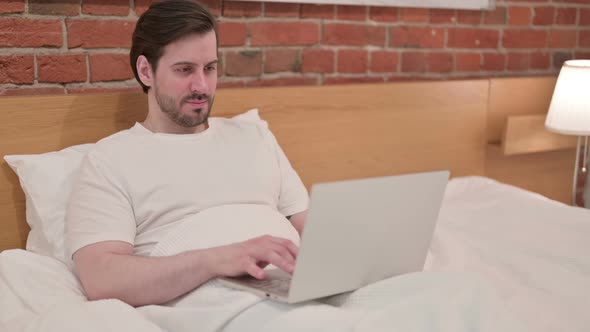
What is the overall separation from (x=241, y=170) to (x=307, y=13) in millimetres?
797

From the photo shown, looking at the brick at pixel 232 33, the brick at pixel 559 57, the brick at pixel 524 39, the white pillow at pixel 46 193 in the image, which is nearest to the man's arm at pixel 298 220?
the white pillow at pixel 46 193

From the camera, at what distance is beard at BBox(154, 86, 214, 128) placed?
1.47 metres

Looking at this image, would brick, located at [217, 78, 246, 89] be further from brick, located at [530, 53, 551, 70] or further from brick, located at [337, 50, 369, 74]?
brick, located at [530, 53, 551, 70]

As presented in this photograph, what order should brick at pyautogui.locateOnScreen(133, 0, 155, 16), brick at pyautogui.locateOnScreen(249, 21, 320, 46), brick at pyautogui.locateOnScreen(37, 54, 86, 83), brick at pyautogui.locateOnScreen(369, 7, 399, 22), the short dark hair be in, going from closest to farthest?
1. the short dark hair
2. brick at pyautogui.locateOnScreen(37, 54, 86, 83)
3. brick at pyautogui.locateOnScreen(133, 0, 155, 16)
4. brick at pyautogui.locateOnScreen(249, 21, 320, 46)
5. brick at pyautogui.locateOnScreen(369, 7, 399, 22)

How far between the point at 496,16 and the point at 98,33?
1.53 m

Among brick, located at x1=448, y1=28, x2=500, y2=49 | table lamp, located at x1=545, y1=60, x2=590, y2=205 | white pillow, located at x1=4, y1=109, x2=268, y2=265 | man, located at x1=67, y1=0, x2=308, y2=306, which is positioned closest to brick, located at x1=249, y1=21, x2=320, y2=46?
man, located at x1=67, y1=0, x2=308, y2=306

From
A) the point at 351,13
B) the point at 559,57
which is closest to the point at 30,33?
the point at 351,13

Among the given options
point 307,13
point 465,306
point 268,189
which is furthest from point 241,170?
point 307,13

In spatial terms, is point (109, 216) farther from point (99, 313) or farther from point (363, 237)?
point (363, 237)

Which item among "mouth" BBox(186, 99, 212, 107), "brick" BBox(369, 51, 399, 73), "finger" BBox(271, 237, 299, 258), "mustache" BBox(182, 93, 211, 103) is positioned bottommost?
"finger" BBox(271, 237, 299, 258)

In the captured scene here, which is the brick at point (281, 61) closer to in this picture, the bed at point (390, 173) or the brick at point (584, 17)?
the bed at point (390, 173)

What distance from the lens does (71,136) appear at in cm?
164

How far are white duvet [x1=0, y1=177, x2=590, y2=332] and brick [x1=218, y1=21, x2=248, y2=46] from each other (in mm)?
812

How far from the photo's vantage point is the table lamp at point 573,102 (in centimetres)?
212
